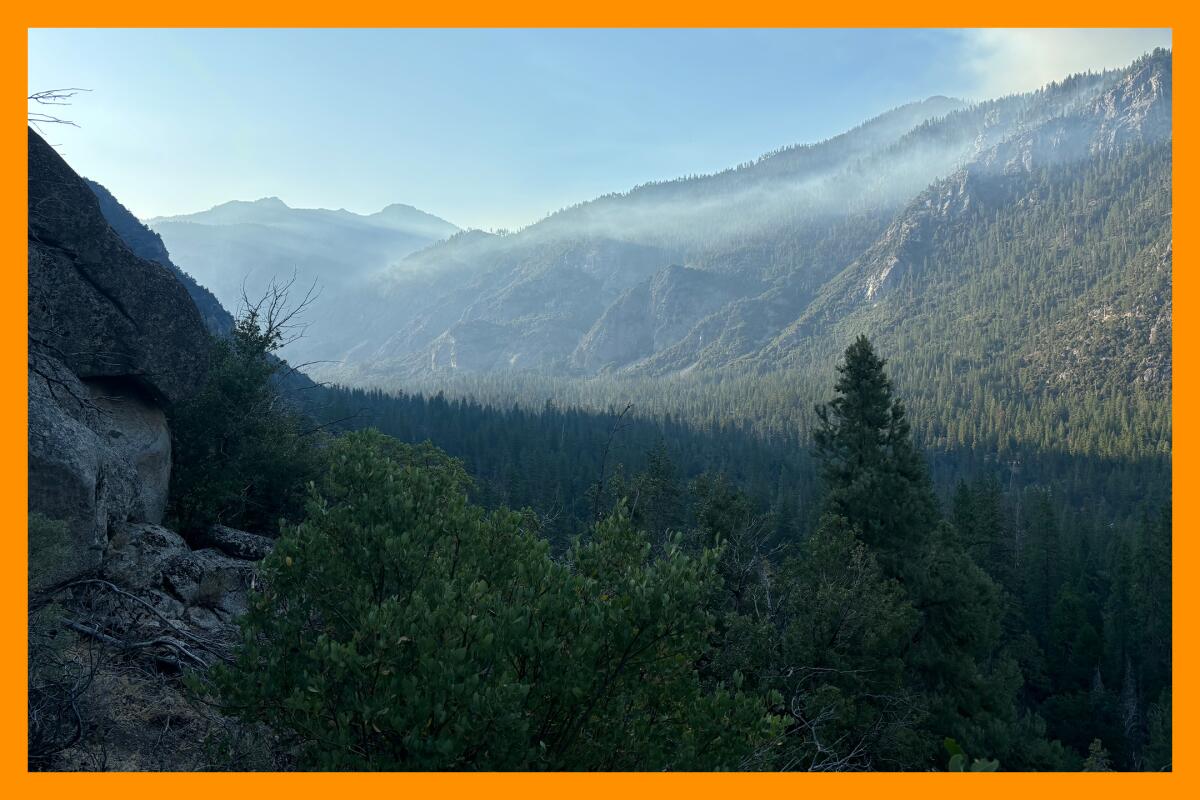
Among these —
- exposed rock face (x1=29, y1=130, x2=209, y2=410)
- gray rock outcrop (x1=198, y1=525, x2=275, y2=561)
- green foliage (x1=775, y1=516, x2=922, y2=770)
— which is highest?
exposed rock face (x1=29, y1=130, x2=209, y2=410)

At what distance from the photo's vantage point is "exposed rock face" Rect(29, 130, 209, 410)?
12.2 meters

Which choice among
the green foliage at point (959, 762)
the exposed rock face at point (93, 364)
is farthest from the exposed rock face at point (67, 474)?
the green foliage at point (959, 762)

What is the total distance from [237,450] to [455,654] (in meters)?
13.8

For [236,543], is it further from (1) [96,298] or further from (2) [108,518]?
(1) [96,298]

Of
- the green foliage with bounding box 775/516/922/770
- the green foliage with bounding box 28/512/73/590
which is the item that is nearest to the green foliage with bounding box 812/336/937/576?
the green foliage with bounding box 775/516/922/770

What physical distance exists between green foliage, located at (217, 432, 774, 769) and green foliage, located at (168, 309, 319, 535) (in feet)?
31.9

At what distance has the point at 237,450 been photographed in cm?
1705

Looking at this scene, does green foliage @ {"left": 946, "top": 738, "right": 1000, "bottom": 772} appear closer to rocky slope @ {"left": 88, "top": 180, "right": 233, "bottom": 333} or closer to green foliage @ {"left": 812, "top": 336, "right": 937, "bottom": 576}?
green foliage @ {"left": 812, "top": 336, "right": 937, "bottom": 576}

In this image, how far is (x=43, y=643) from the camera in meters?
7.25

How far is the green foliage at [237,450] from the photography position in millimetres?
15664

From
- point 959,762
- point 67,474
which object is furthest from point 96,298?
point 959,762

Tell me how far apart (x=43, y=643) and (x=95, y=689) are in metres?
1.10

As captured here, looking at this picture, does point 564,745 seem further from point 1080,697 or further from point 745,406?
point 745,406

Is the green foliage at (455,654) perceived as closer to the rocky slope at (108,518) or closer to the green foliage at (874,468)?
the rocky slope at (108,518)
